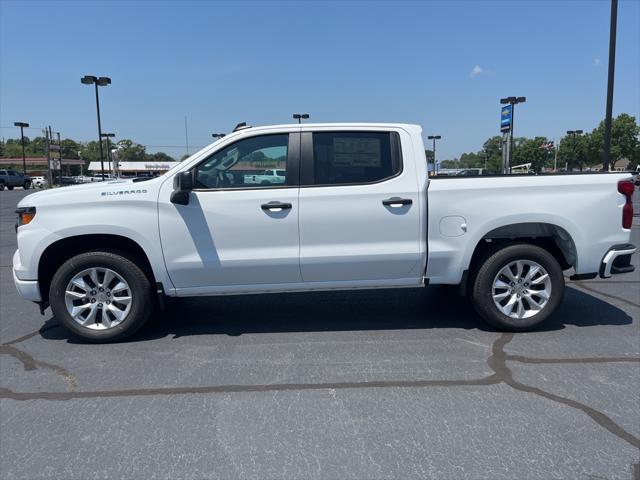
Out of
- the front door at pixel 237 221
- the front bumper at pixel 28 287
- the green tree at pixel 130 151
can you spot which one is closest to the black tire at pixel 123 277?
the front bumper at pixel 28 287

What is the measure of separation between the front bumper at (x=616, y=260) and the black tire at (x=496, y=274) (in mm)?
454

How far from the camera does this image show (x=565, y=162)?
84.8 meters

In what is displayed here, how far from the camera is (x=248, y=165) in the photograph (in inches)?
197

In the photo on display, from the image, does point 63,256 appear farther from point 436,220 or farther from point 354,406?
point 436,220

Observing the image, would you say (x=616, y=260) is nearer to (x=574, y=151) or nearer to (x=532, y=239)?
(x=532, y=239)

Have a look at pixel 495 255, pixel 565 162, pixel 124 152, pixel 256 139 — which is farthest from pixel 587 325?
pixel 124 152

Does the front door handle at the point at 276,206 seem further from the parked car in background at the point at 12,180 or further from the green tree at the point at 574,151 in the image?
the green tree at the point at 574,151

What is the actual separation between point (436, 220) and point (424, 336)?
3.79 ft

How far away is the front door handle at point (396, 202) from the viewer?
4945 millimetres

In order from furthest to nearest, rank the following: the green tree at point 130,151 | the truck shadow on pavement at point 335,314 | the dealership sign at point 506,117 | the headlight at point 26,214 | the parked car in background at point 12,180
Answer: the green tree at point 130,151, the parked car in background at point 12,180, the dealership sign at point 506,117, the truck shadow on pavement at point 335,314, the headlight at point 26,214

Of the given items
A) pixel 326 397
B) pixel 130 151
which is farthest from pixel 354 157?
pixel 130 151

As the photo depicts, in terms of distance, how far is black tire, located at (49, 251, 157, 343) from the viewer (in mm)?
4926

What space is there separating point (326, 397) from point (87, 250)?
283 centimetres

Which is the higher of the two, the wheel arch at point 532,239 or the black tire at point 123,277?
the wheel arch at point 532,239
